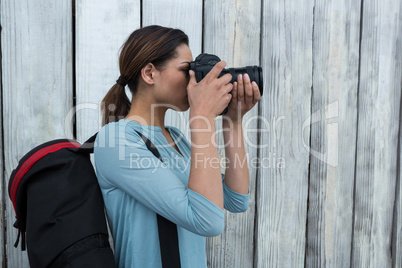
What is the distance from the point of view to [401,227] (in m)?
1.57

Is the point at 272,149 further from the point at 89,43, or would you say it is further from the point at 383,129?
the point at 89,43

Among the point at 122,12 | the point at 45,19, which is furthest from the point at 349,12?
the point at 45,19

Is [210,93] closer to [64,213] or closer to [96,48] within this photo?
[64,213]

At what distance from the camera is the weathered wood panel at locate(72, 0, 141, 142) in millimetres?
1235

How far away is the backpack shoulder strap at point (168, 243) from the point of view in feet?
2.69

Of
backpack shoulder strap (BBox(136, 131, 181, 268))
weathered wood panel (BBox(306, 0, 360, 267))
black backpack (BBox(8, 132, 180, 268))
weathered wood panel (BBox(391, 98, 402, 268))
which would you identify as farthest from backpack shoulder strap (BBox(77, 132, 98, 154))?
weathered wood panel (BBox(391, 98, 402, 268))

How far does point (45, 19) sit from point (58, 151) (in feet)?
1.93

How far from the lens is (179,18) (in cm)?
131

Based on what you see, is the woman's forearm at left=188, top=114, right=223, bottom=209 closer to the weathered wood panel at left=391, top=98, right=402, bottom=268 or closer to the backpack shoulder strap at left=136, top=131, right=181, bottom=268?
the backpack shoulder strap at left=136, top=131, right=181, bottom=268

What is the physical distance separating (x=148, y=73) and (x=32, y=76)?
1.67 feet

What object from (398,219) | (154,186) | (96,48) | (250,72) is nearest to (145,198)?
(154,186)

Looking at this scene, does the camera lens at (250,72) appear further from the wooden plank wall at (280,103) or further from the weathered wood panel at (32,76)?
the weathered wood panel at (32,76)

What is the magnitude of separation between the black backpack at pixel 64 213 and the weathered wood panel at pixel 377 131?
1.05m

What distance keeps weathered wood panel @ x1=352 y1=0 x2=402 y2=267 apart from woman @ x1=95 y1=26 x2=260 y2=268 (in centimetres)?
74
